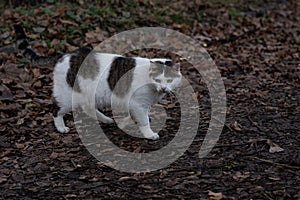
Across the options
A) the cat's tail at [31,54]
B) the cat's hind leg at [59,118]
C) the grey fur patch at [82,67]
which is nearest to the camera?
the grey fur patch at [82,67]

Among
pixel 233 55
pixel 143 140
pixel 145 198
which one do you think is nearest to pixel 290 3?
pixel 233 55

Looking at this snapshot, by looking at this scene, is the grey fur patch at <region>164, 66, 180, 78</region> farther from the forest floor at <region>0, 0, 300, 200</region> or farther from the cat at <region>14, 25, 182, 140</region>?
the forest floor at <region>0, 0, 300, 200</region>

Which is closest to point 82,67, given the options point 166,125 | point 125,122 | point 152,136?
point 125,122

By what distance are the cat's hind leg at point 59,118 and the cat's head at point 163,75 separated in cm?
120

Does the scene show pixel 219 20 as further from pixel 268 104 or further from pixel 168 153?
pixel 168 153

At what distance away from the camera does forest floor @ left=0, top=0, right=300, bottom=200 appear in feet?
13.5

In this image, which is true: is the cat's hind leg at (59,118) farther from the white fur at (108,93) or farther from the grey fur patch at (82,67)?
the grey fur patch at (82,67)

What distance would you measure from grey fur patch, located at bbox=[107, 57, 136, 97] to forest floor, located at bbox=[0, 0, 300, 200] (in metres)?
0.55

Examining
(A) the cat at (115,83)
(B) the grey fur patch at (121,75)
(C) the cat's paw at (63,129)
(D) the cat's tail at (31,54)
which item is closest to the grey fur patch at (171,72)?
(A) the cat at (115,83)

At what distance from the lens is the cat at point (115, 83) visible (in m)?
4.89

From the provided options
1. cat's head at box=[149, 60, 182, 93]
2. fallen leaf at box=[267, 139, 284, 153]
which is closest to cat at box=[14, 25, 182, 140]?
cat's head at box=[149, 60, 182, 93]

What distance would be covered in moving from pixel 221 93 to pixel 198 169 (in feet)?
8.46

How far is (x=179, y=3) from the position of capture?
11758mm

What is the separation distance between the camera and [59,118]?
17.8 feet
